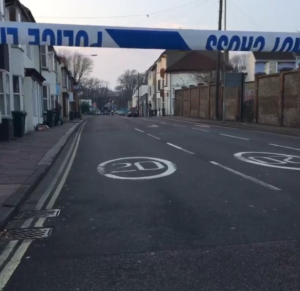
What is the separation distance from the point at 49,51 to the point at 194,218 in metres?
31.4

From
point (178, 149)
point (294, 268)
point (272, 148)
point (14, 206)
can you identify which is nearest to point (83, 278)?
point (294, 268)

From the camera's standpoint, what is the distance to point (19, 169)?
9.55 meters

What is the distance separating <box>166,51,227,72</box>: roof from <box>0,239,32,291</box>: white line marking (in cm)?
6002

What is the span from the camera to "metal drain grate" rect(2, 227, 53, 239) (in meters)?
5.10

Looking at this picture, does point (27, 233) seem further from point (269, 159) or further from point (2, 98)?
point (2, 98)

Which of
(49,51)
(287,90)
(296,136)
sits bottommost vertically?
(296,136)

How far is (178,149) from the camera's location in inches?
550

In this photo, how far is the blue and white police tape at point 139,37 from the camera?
9.21 metres

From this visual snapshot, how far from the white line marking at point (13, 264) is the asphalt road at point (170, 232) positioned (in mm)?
48

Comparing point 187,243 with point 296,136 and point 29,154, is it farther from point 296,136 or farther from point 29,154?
point 296,136

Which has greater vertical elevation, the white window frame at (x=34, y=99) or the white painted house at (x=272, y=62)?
the white painted house at (x=272, y=62)

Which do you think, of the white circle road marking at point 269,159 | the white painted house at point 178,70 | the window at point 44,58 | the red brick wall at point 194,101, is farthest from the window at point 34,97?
the white painted house at point 178,70

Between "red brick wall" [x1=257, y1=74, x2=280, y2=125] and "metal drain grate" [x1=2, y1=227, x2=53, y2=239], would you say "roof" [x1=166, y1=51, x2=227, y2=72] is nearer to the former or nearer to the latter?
"red brick wall" [x1=257, y1=74, x2=280, y2=125]

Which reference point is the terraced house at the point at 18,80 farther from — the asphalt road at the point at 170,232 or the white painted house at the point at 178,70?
the white painted house at the point at 178,70
